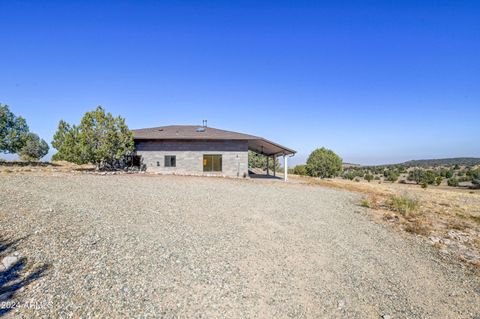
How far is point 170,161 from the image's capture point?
2281cm

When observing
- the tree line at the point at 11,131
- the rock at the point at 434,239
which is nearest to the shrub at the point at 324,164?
the rock at the point at 434,239

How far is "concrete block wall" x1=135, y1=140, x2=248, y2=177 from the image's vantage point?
22734 millimetres

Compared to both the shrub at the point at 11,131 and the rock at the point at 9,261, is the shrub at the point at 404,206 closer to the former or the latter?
the rock at the point at 9,261

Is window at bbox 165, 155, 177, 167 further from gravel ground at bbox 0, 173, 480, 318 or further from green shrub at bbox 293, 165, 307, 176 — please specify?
green shrub at bbox 293, 165, 307, 176

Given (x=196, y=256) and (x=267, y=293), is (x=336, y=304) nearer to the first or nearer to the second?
(x=267, y=293)

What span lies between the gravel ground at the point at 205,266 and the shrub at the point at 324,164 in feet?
93.9

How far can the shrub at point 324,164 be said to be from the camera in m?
37.0

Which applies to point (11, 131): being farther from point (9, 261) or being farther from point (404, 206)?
point (404, 206)

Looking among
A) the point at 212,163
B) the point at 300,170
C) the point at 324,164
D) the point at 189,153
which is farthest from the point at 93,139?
the point at 300,170

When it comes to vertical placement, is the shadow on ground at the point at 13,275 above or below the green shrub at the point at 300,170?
below

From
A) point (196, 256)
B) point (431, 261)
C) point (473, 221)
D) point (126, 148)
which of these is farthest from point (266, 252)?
point (126, 148)

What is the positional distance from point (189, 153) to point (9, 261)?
18.3 meters

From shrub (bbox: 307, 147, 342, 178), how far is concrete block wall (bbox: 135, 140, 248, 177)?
17.8 m

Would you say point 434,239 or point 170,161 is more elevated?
point 170,161
